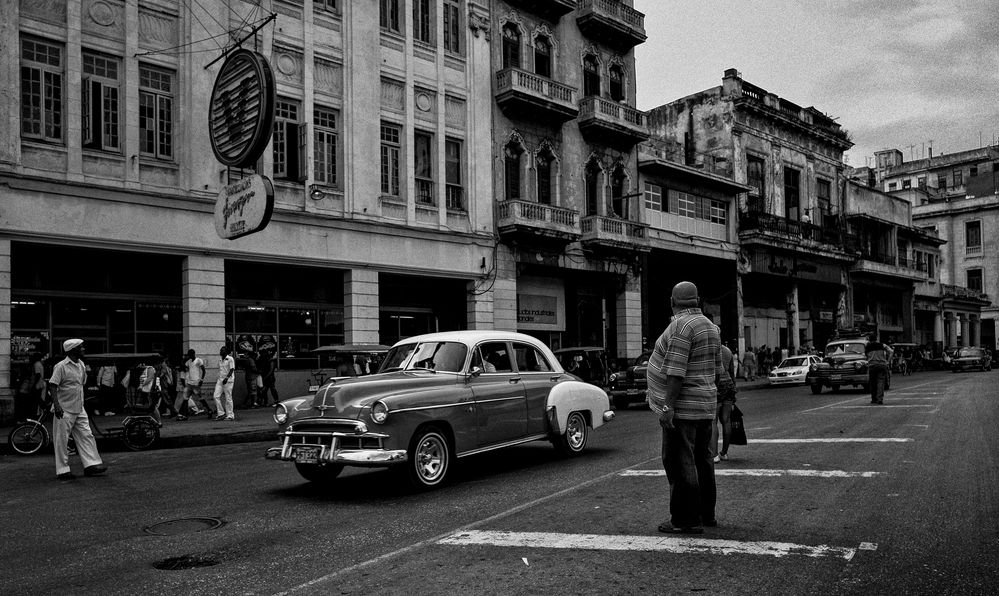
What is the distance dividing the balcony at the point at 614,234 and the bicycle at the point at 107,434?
19.3 meters

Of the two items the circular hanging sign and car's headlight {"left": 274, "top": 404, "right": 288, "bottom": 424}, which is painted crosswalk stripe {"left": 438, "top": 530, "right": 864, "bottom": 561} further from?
the circular hanging sign

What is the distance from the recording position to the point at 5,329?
16.9 m

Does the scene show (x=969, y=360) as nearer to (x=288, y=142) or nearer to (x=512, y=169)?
(x=512, y=169)

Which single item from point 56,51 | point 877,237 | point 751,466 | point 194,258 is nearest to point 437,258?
point 194,258

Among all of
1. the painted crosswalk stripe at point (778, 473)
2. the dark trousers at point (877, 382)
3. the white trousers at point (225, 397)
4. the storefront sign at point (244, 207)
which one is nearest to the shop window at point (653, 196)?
A: the dark trousers at point (877, 382)

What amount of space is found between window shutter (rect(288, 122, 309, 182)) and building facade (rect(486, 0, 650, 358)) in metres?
7.75

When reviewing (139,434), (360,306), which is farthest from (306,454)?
(360,306)

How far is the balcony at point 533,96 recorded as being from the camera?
27.3 m

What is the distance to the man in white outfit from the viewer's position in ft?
34.0

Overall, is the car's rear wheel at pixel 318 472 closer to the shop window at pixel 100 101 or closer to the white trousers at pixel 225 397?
the white trousers at pixel 225 397

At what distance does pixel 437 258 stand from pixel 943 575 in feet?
69.9

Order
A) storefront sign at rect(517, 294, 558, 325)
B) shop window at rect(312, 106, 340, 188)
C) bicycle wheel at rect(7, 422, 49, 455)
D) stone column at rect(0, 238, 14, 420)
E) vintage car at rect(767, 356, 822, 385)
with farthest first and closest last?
vintage car at rect(767, 356, 822, 385) → storefront sign at rect(517, 294, 558, 325) → shop window at rect(312, 106, 340, 188) → stone column at rect(0, 238, 14, 420) → bicycle wheel at rect(7, 422, 49, 455)

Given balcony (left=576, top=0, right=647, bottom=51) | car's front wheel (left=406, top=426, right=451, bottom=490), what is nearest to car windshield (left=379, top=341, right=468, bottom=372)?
car's front wheel (left=406, top=426, right=451, bottom=490)

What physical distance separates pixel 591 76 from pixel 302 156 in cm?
1502
